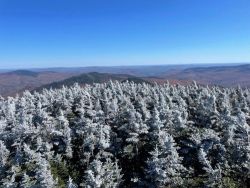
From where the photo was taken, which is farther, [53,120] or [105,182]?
[53,120]

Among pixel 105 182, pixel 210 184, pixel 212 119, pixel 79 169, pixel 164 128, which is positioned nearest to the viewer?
pixel 210 184

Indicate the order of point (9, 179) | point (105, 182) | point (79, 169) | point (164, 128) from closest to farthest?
point (105, 182) < point (9, 179) < point (79, 169) < point (164, 128)

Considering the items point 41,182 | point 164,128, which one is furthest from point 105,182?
point 164,128

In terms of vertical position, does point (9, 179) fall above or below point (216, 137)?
below

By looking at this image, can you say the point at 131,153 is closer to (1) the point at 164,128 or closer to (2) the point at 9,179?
(1) the point at 164,128

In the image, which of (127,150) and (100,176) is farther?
(127,150)

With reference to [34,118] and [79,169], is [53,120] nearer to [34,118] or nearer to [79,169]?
[34,118]

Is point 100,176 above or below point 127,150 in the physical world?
below

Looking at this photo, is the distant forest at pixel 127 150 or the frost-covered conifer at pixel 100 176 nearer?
the frost-covered conifer at pixel 100 176

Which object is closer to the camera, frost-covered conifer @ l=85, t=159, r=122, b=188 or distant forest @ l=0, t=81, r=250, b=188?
frost-covered conifer @ l=85, t=159, r=122, b=188

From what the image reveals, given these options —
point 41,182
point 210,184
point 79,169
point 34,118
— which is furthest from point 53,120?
point 210,184
